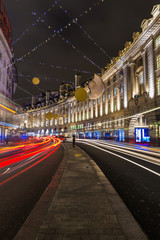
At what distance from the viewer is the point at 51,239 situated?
2.65 meters

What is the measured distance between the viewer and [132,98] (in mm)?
38125

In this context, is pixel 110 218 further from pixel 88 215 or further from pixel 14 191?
pixel 14 191

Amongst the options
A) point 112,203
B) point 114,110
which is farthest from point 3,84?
point 112,203

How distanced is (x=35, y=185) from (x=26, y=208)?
6.84 feet

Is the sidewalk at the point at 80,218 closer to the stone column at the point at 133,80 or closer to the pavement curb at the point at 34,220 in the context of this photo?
the pavement curb at the point at 34,220

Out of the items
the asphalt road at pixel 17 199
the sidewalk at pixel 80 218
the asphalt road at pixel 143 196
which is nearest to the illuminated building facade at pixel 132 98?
the asphalt road at pixel 143 196

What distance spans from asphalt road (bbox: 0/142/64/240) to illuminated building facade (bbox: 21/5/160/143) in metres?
24.6

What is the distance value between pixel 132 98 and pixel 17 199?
3653 centimetres

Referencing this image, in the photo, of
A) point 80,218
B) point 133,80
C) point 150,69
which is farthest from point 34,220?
point 133,80

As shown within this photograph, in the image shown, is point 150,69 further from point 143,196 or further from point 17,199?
point 17,199

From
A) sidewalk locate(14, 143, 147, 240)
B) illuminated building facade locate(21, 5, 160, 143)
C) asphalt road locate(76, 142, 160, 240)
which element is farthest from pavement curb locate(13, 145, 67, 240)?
illuminated building facade locate(21, 5, 160, 143)

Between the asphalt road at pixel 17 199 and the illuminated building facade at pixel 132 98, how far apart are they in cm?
2456

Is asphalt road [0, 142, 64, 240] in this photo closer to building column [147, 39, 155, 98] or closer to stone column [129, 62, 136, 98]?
building column [147, 39, 155, 98]

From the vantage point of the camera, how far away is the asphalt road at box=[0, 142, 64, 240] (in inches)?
135
